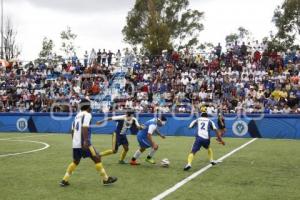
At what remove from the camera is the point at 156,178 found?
38.8 ft

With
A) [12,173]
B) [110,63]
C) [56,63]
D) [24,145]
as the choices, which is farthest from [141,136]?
[56,63]

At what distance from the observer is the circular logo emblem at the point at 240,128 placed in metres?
27.2

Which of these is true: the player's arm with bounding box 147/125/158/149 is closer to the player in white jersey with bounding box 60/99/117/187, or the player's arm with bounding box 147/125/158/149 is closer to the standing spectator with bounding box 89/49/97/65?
the player in white jersey with bounding box 60/99/117/187

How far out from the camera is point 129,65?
1442 inches

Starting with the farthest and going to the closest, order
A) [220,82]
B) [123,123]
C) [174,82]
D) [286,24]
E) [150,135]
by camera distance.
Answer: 1. [286,24]
2. [174,82]
3. [220,82]
4. [123,123]
5. [150,135]

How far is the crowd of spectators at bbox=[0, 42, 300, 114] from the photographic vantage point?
29.0m

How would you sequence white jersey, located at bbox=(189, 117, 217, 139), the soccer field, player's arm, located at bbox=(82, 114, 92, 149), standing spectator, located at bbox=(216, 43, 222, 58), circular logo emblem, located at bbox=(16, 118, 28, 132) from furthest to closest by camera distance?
standing spectator, located at bbox=(216, 43, 222, 58)
circular logo emblem, located at bbox=(16, 118, 28, 132)
white jersey, located at bbox=(189, 117, 217, 139)
player's arm, located at bbox=(82, 114, 92, 149)
the soccer field

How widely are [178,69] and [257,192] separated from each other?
24740 millimetres

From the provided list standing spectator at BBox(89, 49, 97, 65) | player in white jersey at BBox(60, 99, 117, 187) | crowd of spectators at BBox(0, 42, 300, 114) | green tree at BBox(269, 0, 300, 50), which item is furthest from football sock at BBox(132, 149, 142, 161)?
green tree at BBox(269, 0, 300, 50)

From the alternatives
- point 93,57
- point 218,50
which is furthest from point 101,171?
point 93,57

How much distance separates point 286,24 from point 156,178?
44158 millimetres

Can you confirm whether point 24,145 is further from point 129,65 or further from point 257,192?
point 129,65

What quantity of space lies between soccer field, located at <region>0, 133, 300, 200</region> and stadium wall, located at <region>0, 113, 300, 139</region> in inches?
341

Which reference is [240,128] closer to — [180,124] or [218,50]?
[180,124]
